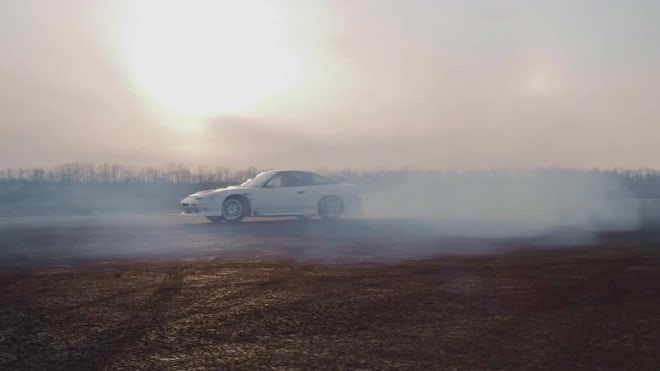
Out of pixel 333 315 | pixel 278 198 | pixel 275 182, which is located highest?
pixel 275 182

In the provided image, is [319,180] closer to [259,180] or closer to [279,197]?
[279,197]

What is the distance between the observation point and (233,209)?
17734mm

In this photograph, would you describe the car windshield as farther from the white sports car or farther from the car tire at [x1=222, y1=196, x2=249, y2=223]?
the car tire at [x1=222, y1=196, x2=249, y2=223]

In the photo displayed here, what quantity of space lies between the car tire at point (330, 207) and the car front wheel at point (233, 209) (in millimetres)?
2364

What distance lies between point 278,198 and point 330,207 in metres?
1.68

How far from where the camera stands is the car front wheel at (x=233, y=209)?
17.7 m

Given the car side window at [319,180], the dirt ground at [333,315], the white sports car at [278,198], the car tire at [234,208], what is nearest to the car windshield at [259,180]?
the white sports car at [278,198]

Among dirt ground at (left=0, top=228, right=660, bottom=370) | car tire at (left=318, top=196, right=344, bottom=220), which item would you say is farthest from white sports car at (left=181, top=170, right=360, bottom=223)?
dirt ground at (left=0, top=228, right=660, bottom=370)

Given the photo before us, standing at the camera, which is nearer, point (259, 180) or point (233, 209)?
point (233, 209)

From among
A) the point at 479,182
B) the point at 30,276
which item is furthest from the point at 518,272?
the point at 479,182

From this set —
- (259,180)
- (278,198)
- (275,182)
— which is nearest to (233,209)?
(259,180)

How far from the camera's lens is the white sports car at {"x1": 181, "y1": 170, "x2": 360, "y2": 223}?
1758cm

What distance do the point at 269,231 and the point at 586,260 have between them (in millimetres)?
7879

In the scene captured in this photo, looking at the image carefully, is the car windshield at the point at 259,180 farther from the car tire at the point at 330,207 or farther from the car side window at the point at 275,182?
the car tire at the point at 330,207
